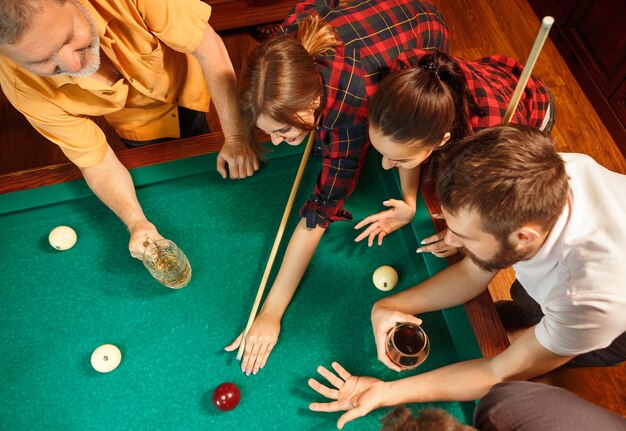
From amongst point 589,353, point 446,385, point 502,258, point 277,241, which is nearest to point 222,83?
point 277,241

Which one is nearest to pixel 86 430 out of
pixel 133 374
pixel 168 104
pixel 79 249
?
pixel 133 374

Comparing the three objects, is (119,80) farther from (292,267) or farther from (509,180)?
(509,180)

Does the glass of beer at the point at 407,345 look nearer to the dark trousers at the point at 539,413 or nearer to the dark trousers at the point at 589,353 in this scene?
the dark trousers at the point at 539,413

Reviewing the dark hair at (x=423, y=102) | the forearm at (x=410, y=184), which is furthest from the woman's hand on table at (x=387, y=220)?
the dark hair at (x=423, y=102)

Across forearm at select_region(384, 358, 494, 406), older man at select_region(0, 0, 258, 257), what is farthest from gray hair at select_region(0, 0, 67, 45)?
forearm at select_region(384, 358, 494, 406)

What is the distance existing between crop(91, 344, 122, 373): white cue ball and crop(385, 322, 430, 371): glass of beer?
29.9 inches

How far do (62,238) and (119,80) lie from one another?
534 mm

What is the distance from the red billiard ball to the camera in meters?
1.30

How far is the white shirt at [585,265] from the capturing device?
98 centimetres

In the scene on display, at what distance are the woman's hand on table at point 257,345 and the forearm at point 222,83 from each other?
0.63 metres

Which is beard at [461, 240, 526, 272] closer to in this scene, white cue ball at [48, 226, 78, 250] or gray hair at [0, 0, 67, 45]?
gray hair at [0, 0, 67, 45]

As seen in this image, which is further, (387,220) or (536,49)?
(387,220)

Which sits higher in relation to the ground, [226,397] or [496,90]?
[496,90]

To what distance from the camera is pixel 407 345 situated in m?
1.36
